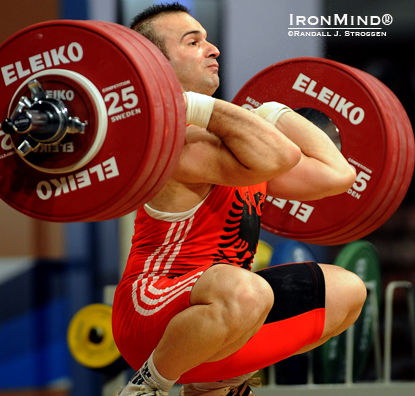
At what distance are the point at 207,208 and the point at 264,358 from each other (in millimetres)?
491

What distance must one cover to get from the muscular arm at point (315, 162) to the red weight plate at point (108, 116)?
597 mm

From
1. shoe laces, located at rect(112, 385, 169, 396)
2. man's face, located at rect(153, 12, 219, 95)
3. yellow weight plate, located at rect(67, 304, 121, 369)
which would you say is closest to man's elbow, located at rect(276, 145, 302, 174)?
man's face, located at rect(153, 12, 219, 95)

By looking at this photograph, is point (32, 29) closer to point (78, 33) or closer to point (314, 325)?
point (78, 33)

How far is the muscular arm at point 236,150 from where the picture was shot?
1605 mm

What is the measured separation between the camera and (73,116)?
4.99 ft

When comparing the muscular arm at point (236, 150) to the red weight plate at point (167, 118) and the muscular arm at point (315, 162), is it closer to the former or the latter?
the red weight plate at point (167, 118)

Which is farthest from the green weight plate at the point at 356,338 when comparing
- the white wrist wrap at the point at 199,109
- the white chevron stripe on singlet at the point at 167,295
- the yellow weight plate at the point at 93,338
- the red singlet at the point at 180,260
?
the white wrist wrap at the point at 199,109

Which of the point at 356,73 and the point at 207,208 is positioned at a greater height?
the point at 356,73

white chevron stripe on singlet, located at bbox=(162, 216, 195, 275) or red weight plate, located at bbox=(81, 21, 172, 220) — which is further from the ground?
red weight plate, located at bbox=(81, 21, 172, 220)

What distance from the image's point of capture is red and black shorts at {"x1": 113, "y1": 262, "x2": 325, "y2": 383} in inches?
68.6

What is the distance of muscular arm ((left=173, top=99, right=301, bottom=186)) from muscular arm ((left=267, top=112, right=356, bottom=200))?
0.26 meters

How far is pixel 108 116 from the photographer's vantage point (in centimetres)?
151

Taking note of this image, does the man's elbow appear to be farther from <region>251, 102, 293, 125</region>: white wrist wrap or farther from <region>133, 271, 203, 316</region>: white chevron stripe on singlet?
<region>133, 271, 203, 316</region>: white chevron stripe on singlet

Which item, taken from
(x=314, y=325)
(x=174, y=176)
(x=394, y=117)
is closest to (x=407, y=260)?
(x=394, y=117)
